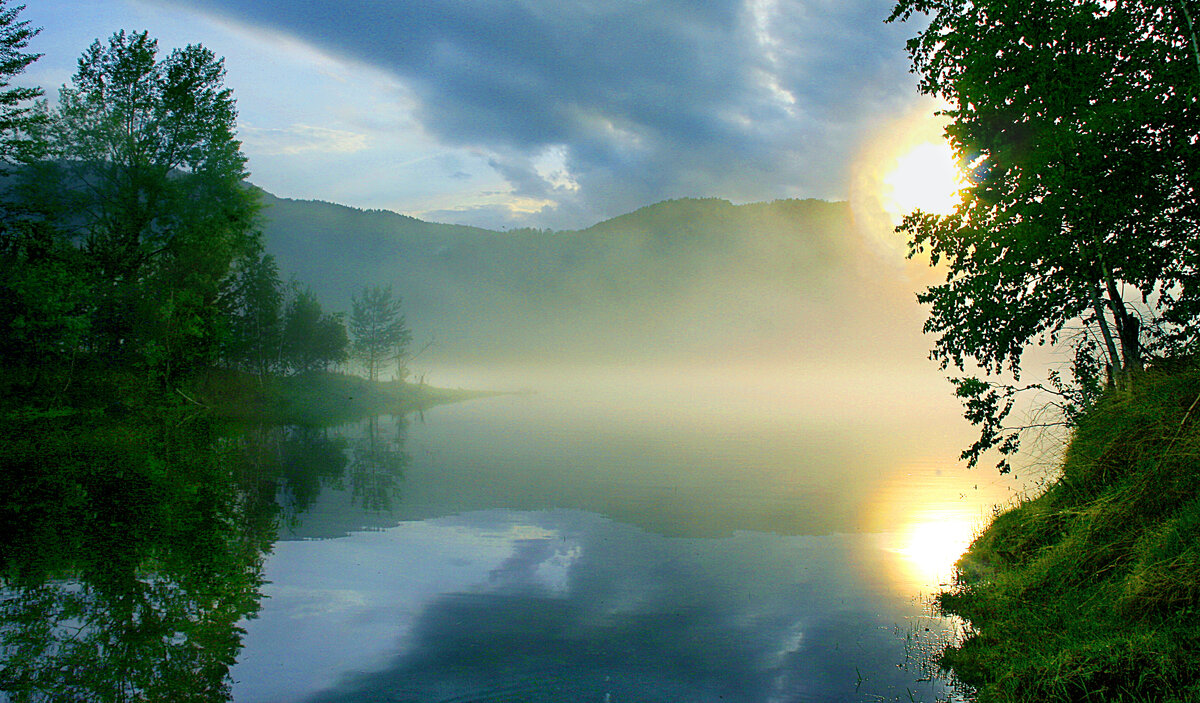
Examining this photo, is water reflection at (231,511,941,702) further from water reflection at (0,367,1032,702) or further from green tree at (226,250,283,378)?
green tree at (226,250,283,378)

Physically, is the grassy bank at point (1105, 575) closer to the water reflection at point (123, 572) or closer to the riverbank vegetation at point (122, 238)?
the water reflection at point (123, 572)

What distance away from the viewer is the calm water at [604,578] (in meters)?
11.1

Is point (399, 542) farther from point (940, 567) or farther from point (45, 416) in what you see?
point (45, 416)

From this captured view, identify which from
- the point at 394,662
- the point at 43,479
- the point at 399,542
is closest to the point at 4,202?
the point at 43,479

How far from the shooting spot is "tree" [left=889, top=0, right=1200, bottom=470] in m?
15.1

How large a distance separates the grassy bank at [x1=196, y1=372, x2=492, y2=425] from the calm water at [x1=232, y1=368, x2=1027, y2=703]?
68.4ft

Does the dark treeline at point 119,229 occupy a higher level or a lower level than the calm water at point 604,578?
higher

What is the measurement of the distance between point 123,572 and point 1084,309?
24616 millimetres

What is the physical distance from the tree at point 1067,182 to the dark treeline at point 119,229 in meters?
42.8

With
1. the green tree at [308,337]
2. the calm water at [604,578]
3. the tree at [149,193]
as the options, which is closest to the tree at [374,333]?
the green tree at [308,337]

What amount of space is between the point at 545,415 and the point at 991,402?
6024 cm

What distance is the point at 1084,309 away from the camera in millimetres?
18391

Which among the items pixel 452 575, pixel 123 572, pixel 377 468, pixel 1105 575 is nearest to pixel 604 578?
pixel 452 575

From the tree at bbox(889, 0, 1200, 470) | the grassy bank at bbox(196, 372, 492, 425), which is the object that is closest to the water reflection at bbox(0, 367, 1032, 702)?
the tree at bbox(889, 0, 1200, 470)
